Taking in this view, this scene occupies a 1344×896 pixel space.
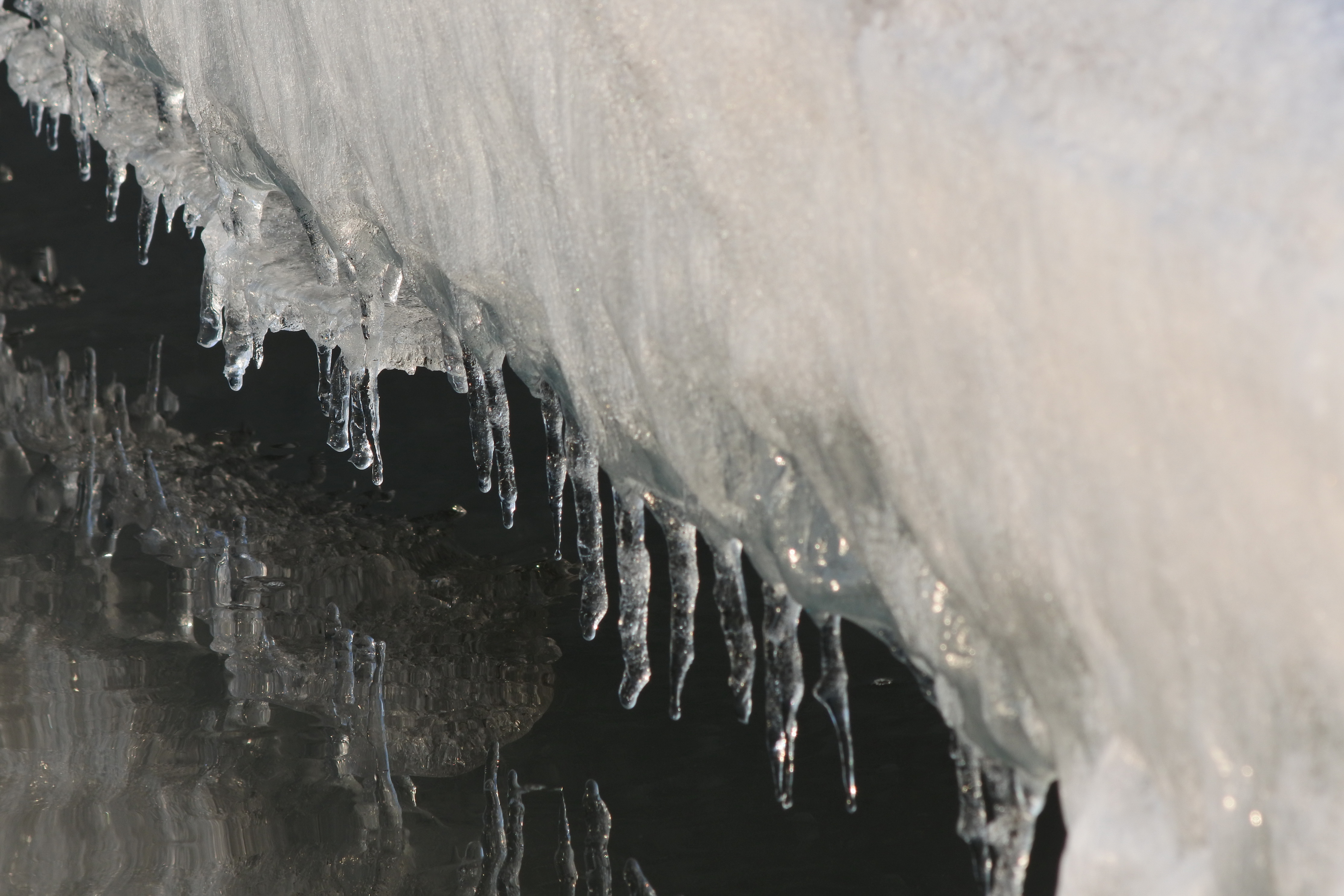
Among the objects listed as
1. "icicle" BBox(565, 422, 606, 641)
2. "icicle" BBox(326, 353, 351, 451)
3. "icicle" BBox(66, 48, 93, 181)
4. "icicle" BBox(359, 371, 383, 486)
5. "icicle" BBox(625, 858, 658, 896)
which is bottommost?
"icicle" BBox(625, 858, 658, 896)

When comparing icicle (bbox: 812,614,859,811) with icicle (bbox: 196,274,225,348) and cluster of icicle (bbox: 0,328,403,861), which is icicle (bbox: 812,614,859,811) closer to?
cluster of icicle (bbox: 0,328,403,861)

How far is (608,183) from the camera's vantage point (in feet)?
5.75

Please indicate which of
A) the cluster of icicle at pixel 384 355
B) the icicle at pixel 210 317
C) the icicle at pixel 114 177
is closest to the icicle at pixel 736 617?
the cluster of icicle at pixel 384 355

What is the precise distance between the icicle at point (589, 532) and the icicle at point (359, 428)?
91 centimetres

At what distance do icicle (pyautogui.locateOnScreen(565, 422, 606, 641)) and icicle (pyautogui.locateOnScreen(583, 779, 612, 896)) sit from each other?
0.96 feet

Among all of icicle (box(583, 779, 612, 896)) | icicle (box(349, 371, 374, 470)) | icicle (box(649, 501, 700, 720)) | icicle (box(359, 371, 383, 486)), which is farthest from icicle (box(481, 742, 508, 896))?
icicle (box(349, 371, 374, 470))

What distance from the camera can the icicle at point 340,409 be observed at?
11.1 ft

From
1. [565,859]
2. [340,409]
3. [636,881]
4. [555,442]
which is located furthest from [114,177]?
[636,881]

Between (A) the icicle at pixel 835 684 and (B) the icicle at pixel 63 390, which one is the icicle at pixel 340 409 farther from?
(A) the icicle at pixel 835 684

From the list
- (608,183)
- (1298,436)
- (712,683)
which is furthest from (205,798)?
(1298,436)

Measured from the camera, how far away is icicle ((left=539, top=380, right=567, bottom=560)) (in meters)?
2.39

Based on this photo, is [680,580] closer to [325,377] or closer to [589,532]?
[589,532]

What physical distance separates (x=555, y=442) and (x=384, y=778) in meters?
0.66

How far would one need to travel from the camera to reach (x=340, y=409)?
3.50 meters
